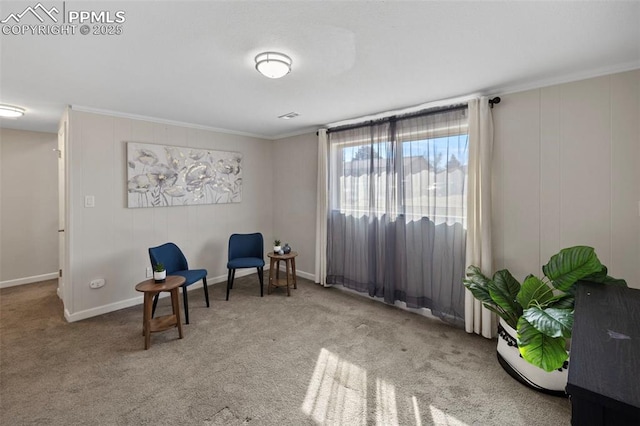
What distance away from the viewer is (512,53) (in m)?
1.99

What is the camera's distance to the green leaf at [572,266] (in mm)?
1950

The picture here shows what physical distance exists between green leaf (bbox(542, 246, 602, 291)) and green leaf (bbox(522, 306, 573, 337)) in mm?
260

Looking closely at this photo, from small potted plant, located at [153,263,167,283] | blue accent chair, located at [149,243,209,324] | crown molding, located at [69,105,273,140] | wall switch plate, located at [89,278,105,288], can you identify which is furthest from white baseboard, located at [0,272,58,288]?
small potted plant, located at [153,263,167,283]

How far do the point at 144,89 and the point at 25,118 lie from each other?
2.41 metres

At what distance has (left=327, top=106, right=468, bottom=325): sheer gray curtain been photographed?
9.96 ft

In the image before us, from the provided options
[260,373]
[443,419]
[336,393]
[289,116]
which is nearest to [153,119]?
[289,116]

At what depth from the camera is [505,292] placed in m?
2.31

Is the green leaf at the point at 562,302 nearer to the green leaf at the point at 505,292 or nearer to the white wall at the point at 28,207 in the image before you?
the green leaf at the point at 505,292

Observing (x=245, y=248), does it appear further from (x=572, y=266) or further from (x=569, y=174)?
(x=569, y=174)

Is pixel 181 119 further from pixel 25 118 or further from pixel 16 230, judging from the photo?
pixel 16 230

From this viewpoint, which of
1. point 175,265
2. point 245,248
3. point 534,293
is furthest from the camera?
point 245,248

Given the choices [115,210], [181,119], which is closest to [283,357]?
[115,210]

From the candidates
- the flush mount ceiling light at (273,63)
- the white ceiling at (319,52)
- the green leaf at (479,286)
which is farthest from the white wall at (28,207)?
the green leaf at (479,286)

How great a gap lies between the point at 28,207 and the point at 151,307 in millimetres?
3533
